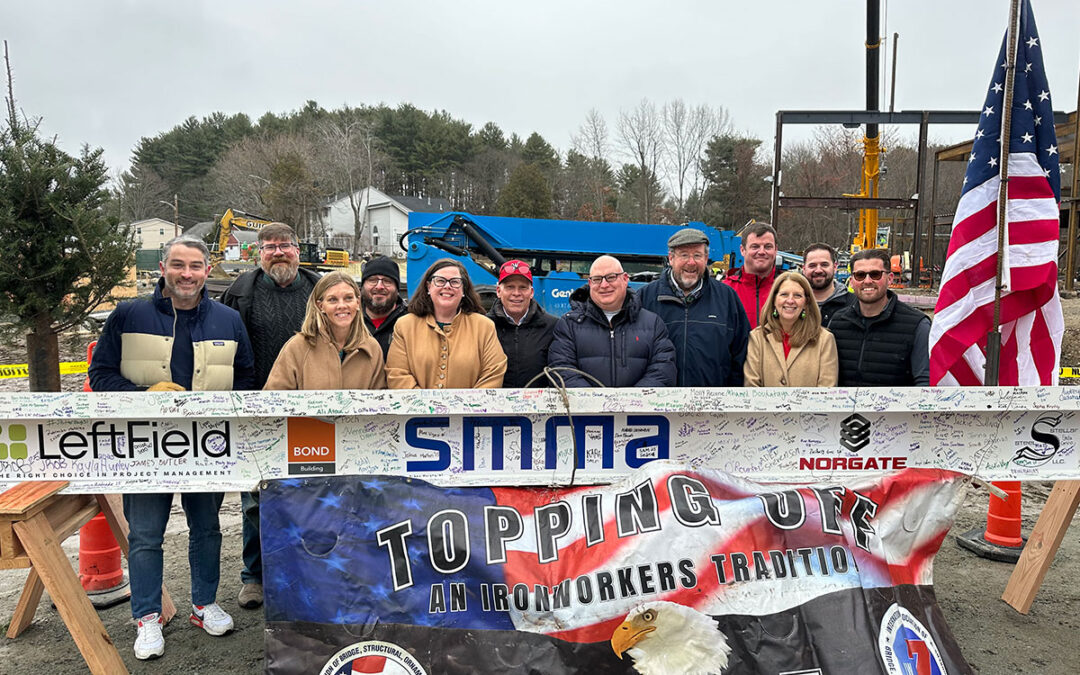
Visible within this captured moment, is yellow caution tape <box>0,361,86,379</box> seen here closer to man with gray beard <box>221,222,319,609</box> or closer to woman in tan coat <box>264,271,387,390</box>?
man with gray beard <box>221,222,319,609</box>

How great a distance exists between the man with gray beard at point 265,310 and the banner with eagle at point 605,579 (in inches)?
56.8

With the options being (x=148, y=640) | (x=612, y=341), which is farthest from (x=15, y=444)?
(x=612, y=341)

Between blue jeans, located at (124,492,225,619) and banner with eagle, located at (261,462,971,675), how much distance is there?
0.85 meters

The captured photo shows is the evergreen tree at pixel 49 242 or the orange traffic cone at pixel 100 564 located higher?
the evergreen tree at pixel 49 242

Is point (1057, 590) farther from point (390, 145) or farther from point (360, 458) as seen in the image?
point (390, 145)

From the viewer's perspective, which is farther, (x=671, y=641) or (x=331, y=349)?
(x=331, y=349)

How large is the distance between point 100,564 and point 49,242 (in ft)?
19.8

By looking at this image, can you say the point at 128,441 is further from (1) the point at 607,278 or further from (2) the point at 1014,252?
(2) the point at 1014,252

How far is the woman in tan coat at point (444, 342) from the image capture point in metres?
3.47

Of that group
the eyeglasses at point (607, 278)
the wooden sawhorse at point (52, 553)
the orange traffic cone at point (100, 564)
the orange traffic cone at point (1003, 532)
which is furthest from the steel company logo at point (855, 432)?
the orange traffic cone at point (100, 564)

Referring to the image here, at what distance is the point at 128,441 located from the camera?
2934mm

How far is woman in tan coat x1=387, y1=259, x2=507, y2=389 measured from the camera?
347 centimetres

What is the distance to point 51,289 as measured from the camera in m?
8.75

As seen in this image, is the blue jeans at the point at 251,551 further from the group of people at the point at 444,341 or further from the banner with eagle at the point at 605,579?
the banner with eagle at the point at 605,579
